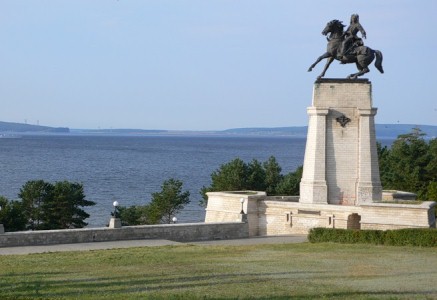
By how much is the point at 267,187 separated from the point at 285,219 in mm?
14262

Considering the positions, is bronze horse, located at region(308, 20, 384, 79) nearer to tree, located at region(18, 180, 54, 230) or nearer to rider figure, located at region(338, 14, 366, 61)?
rider figure, located at region(338, 14, 366, 61)

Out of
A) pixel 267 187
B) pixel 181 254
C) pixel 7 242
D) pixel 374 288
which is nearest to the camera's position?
pixel 374 288

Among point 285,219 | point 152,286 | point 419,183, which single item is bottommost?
point 152,286

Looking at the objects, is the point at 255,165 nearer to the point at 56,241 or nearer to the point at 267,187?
the point at 267,187

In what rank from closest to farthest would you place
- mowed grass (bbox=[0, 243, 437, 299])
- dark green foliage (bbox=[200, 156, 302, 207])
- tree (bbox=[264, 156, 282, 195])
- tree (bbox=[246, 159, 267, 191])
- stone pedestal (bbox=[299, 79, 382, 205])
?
mowed grass (bbox=[0, 243, 437, 299]) < stone pedestal (bbox=[299, 79, 382, 205]) < dark green foliage (bbox=[200, 156, 302, 207]) < tree (bbox=[246, 159, 267, 191]) < tree (bbox=[264, 156, 282, 195])

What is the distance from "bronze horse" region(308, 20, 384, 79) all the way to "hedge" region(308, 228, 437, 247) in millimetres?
7507

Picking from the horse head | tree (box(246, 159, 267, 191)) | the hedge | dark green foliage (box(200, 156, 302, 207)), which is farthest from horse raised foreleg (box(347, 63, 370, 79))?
tree (box(246, 159, 267, 191))

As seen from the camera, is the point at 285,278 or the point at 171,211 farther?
the point at 171,211

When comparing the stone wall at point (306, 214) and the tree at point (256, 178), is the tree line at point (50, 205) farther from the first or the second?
the tree at point (256, 178)

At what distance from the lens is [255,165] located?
44938mm

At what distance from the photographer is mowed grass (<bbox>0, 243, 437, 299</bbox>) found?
14719 millimetres

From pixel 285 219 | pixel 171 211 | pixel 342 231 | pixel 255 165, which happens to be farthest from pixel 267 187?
pixel 342 231

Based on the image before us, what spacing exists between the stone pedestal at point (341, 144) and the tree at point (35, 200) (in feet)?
43.5

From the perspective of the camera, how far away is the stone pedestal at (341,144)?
29.5 meters
